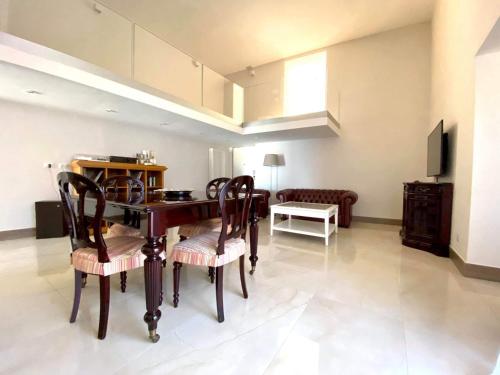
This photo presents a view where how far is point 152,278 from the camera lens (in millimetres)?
1252

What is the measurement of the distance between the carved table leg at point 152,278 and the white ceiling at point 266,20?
178 inches

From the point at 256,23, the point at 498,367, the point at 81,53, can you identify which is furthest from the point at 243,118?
the point at 498,367

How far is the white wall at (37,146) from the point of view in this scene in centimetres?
333

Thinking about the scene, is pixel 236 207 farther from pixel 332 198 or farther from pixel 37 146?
pixel 37 146

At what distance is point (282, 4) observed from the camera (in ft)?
12.9

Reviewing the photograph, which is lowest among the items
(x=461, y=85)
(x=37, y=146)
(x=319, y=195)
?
(x=319, y=195)

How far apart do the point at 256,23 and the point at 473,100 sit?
3.97 metres

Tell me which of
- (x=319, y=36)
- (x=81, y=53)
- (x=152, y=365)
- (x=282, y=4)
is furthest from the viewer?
(x=319, y=36)

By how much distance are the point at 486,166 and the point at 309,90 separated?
4.03 meters

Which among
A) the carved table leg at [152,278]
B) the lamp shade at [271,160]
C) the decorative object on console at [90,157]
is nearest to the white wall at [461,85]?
the carved table leg at [152,278]

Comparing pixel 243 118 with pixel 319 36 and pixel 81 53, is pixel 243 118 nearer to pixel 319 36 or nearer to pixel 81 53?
pixel 319 36

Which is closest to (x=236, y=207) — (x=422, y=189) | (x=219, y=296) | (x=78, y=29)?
(x=219, y=296)

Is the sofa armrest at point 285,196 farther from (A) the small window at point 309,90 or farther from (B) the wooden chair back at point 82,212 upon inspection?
(B) the wooden chair back at point 82,212

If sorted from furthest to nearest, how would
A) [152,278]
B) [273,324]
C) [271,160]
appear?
[271,160] < [273,324] < [152,278]
